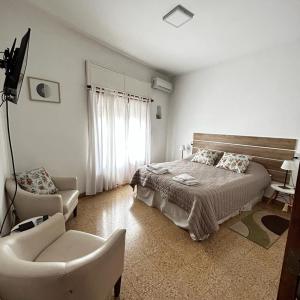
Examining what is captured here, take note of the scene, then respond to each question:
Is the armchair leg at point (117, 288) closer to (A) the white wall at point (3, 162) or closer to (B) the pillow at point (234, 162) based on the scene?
(A) the white wall at point (3, 162)

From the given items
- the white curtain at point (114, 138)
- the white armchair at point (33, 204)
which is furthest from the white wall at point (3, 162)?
the white curtain at point (114, 138)

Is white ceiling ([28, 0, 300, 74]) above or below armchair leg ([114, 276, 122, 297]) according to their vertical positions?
above

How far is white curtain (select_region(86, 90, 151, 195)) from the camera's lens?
2953 mm

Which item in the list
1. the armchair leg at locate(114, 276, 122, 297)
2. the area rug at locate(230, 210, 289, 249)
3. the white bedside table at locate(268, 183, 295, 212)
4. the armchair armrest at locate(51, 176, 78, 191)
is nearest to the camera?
the armchair leg at locate(114, 276, 122, 297)

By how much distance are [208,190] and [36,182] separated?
2085 millimetres

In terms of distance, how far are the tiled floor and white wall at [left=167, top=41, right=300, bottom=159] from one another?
6.14 ft

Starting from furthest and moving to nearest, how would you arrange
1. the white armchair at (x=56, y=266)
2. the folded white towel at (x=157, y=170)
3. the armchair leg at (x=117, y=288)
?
the folded white towel at (x=157, y=170)
the armchair leg at (x=117, y=288)
the white armchair at (x=56, y=266)

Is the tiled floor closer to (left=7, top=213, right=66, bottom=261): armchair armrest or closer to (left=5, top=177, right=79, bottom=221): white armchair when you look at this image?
(left=5, top=177, right=79, bottom=221): white armchair

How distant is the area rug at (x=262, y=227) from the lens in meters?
1.99

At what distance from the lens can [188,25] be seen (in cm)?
226

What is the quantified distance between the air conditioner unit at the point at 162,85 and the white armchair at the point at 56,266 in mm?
3409

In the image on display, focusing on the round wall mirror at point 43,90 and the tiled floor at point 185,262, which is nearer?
the tiled floor at point 185,262

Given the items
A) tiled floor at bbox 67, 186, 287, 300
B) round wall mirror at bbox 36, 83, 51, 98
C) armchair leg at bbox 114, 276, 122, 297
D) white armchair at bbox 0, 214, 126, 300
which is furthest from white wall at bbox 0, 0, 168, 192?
armchair leg at bbox 114, 276, 122, 297

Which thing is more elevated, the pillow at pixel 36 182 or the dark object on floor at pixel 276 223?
the pillow at pixel 36 182
